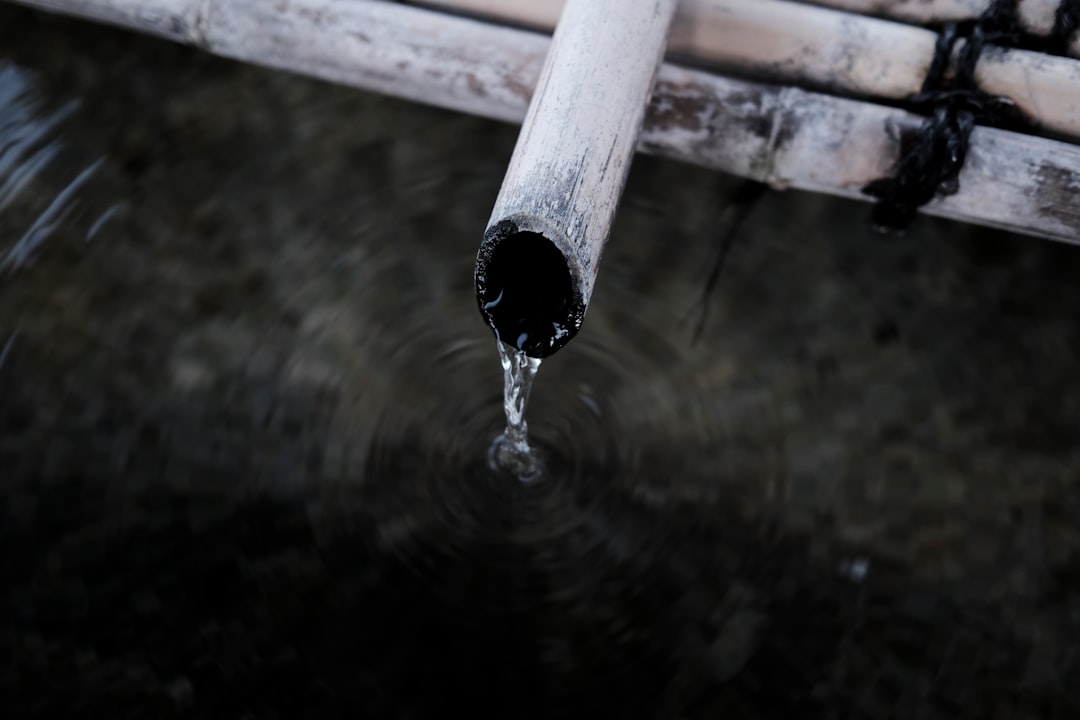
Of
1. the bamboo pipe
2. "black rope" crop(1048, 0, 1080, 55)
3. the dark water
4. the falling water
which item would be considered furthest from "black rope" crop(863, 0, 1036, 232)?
the falling water

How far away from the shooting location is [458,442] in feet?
9.39

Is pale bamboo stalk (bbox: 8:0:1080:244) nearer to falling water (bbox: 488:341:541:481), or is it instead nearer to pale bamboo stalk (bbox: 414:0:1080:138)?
pale bamboo stalk (bbox: 414:0:1080:138)

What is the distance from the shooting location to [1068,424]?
2863 mm

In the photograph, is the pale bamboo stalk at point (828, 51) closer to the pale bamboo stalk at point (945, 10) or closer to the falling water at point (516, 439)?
the pale bamboo stalk at point (945, 10)

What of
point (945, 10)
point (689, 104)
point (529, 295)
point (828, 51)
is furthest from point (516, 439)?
point (945, 10)

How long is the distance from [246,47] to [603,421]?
149 centimetres

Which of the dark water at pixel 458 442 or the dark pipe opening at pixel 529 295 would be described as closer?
the dark pipe opening at pixel 529 295

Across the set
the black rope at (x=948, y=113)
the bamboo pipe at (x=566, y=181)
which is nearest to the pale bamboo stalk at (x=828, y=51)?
the black rope at (x=948, y=113)

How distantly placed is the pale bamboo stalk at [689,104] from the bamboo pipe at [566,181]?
42 cm

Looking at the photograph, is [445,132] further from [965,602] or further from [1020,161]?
[965,602]

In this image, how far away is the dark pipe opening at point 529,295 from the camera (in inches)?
76.4

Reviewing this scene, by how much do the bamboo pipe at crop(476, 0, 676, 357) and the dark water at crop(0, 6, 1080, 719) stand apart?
91 centimetres

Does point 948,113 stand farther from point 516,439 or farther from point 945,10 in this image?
point 516,439

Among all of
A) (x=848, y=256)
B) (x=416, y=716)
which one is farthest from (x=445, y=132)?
(x=416, y=716)
